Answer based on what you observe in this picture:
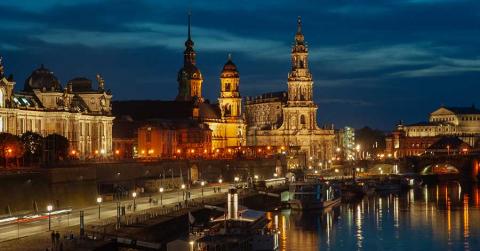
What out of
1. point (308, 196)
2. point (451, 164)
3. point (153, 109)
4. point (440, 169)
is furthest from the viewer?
point (440, 169)

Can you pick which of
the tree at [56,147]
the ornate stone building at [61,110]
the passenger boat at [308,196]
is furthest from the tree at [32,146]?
the passenger boat at [308,196]

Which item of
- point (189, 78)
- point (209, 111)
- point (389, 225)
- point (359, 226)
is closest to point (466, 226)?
point (389, 225)

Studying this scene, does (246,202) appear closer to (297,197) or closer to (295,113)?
(297,197)

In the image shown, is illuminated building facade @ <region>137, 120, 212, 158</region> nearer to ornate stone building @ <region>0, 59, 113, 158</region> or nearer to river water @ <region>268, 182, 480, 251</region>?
ornate stone building @ <region>0, 59, 113, 158</region>

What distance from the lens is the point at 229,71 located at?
171 m

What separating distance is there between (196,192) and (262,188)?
1452 centimetres

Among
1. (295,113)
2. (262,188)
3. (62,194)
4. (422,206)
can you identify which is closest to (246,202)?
(262,188)

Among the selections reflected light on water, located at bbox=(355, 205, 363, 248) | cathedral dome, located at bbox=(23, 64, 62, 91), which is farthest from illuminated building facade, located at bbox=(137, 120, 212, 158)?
reflected light on water, located at bbox=(355, 205, 363, 248)

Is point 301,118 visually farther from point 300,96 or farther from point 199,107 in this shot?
point 199,107

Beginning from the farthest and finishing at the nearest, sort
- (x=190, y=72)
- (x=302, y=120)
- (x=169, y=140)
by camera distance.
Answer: (x=190, y=72) < (x=302, y=120) < (x=169, y=140)

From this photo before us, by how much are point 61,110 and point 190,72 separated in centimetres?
6911

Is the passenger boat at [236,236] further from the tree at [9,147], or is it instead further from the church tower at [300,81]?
the church tower at [300,81]

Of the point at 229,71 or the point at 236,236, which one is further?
the point at 229,71

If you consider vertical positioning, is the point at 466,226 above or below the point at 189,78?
below
